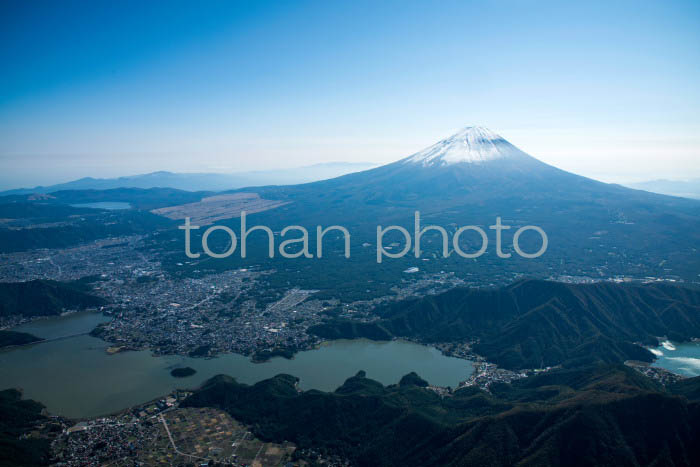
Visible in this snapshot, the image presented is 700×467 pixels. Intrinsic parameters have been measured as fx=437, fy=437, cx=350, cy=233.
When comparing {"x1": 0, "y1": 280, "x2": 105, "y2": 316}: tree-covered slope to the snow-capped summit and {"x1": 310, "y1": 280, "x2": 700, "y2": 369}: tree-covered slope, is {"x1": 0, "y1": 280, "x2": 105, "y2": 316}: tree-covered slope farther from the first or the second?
the snow-capped summit

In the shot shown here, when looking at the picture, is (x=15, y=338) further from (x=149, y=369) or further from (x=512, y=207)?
(x=512, y=207)

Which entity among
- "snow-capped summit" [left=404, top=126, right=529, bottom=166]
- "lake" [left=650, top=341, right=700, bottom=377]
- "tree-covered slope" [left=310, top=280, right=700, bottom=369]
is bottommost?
"lake" [left=650, top=341, right=700, bottom=377]

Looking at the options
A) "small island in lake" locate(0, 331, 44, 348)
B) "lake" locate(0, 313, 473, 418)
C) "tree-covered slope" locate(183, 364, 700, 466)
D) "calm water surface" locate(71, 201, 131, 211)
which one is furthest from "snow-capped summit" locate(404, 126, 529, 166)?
"small island in lake" locate(0, 331, 44, 348)

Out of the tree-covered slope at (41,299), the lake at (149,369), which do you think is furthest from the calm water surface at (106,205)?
the lake at (149,369)

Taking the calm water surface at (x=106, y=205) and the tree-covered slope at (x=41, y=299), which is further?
the calm water surface at (x=106, y=205)

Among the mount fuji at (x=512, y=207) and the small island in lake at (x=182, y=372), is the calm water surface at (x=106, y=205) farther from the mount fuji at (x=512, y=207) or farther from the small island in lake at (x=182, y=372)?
the small island in lake at (x=182, y=372)

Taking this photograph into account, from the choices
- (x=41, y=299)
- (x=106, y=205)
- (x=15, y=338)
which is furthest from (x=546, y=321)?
(x=106, y=205)
